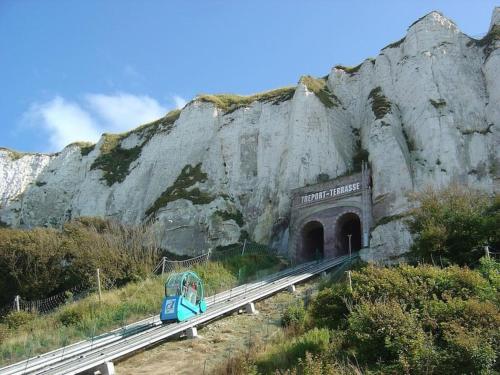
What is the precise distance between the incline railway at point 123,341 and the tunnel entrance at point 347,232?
11.9m

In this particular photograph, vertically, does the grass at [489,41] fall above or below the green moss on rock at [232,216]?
above

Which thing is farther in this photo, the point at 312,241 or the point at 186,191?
the point at 186,191

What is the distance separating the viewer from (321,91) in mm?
50438

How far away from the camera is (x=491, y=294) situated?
15422 mm

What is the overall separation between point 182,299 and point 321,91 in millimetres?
32924

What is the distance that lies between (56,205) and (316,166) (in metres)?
28.3

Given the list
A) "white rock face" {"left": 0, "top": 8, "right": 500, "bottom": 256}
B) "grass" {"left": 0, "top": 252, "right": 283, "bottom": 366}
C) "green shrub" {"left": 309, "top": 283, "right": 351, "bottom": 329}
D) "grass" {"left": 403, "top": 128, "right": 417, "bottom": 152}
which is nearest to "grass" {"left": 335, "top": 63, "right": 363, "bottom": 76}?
"white rock face" {"left": 0, "top": 8, "right": 500, "bottom": 256}

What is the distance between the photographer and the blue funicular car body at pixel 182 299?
20.9 m

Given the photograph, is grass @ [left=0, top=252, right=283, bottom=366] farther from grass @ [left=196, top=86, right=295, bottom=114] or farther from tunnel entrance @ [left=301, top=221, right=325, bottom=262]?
grass @ [left=196, top=86, right=295, bottom=114]

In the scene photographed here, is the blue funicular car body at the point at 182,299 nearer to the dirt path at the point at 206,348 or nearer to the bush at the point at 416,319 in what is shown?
the dirt path at the point at 206,348

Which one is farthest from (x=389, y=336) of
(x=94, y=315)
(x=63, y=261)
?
(x=63, y=261)

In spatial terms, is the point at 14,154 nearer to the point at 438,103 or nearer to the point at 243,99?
the point at 243,99

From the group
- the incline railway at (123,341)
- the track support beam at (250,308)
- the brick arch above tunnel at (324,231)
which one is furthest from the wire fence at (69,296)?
the track support beam at (250,308)

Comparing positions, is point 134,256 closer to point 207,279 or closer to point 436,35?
point 207,279
